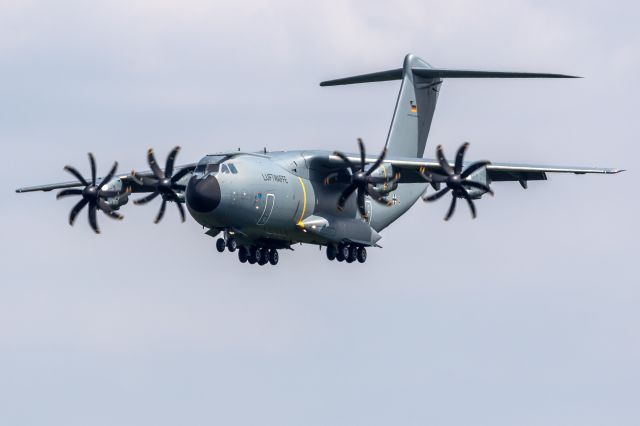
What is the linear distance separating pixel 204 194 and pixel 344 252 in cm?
729

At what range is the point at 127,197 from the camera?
5309cm

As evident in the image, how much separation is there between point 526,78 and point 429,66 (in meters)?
6.95

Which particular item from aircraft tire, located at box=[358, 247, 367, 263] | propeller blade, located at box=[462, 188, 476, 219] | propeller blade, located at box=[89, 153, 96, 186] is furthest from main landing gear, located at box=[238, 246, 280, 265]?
propeller blade, located at box=[462, 188, 476, 219]

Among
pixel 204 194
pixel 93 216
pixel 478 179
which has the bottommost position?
pixel 93 216

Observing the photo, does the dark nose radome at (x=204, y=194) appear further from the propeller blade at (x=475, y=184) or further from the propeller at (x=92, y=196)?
the propeller blade at (x=475, y=184)

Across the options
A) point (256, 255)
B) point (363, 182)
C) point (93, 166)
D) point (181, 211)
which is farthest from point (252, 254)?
point (93, 166)

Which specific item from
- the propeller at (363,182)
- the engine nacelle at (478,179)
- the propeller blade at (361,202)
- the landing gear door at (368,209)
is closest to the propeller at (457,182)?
the engine nacelle at (478,179)

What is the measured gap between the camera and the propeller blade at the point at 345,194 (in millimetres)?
49438

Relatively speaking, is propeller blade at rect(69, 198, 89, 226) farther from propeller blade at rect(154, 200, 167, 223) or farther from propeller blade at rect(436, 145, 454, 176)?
propeller blade at rect(436, 145, 454, 176)

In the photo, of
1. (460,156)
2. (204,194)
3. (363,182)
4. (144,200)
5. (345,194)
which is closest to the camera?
(204,194)

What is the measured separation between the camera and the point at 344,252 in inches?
2056

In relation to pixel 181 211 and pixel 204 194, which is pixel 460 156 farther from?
pixel 181 211

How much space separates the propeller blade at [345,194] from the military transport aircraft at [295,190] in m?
0.03

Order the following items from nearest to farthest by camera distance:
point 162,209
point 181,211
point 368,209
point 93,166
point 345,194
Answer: point 345,194, point 162,209, point 181,211, point 93,166, point 368,209
